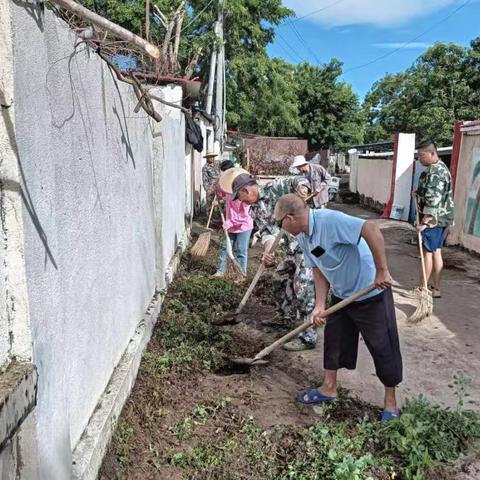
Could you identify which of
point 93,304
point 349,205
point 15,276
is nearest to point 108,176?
point 93,304

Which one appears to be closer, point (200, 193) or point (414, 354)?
point (414, 354)

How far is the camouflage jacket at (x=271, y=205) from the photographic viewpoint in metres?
Result: 4.75

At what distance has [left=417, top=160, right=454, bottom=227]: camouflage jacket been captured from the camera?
5.70m

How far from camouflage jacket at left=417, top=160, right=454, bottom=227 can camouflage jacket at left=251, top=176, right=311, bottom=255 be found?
5.59 ft

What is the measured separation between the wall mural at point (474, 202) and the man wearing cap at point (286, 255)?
15.6 ft

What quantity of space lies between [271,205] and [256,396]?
1.89 m

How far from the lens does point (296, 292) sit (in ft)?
15.5

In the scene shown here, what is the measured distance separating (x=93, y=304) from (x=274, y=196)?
249cm

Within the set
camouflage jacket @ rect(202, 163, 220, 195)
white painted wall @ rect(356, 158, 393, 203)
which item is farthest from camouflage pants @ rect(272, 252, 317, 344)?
white painted wall @ rect(356, 158, 393, 203)

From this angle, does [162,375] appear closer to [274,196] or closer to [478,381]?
[274,196]

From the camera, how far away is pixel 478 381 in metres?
3.86

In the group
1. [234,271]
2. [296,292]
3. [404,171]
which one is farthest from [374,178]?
[296,292]

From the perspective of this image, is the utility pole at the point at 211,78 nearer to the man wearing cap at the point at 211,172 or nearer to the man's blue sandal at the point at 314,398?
the man wearing cap at the point at 211,172

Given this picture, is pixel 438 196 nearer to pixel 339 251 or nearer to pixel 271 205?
pixel 271 205
